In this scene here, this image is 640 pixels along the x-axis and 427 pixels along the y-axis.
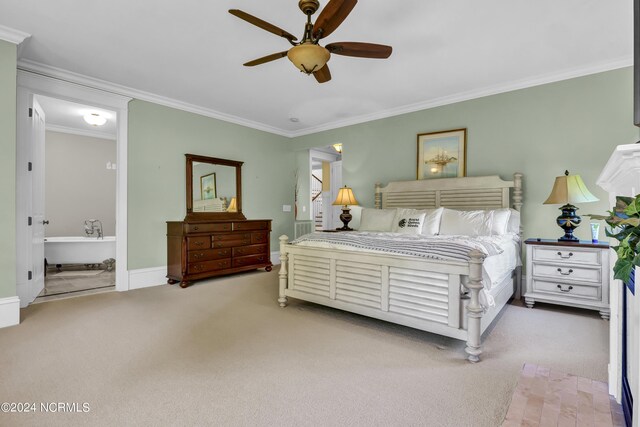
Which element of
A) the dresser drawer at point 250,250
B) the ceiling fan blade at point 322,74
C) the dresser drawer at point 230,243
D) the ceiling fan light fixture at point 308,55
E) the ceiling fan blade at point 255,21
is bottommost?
the dresser drawer at point 250,250

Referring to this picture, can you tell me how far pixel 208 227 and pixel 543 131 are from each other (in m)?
4.39

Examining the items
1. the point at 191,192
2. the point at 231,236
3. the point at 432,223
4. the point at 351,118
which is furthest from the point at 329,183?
the point at 432,223

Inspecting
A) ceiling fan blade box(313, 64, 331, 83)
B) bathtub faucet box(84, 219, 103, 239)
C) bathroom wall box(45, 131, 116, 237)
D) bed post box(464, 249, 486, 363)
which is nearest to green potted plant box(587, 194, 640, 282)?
bed post box(464, 249, 486, 363)

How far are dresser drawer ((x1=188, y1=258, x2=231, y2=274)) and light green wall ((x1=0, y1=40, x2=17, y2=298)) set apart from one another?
176 centimetres

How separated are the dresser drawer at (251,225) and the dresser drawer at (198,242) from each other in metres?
0.48

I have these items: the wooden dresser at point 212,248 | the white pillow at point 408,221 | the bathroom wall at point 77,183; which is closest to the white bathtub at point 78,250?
the bathroom wall at point 77,183

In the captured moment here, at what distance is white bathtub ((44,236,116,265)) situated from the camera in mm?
5203

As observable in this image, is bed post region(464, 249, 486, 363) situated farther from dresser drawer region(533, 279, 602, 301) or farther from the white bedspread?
dresser drawer region(533, 279, 602, 301)

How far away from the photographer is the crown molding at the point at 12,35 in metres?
2.77

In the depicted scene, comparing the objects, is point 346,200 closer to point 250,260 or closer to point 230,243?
point 250,260

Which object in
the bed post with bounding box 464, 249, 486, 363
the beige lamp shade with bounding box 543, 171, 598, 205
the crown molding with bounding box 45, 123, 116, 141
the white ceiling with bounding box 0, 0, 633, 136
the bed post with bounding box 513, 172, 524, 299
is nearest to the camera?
the bed post with bounding box 464, 249, 486, 363

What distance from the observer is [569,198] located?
316 centimetres

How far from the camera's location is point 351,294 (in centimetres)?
286

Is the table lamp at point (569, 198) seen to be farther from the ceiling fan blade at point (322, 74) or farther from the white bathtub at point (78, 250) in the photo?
the white bathtub at point (78, 250)
